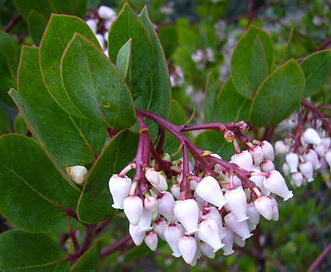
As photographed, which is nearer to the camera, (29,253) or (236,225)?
(236,225)

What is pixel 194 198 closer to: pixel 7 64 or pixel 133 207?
pixel 133 207

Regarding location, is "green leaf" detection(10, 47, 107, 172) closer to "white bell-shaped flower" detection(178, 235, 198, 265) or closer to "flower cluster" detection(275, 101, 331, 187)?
"white bell-shaped flower" detection(178, 235, 198, 265)

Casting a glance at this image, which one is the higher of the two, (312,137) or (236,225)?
(236,225)

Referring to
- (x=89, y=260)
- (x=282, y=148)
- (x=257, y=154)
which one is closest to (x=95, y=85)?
(x=257, y=154)

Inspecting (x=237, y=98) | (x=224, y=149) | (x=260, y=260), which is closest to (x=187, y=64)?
(x=260, y=260)

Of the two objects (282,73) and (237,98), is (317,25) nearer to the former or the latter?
(237,98)

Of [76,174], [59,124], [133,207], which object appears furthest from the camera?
[59,124]
